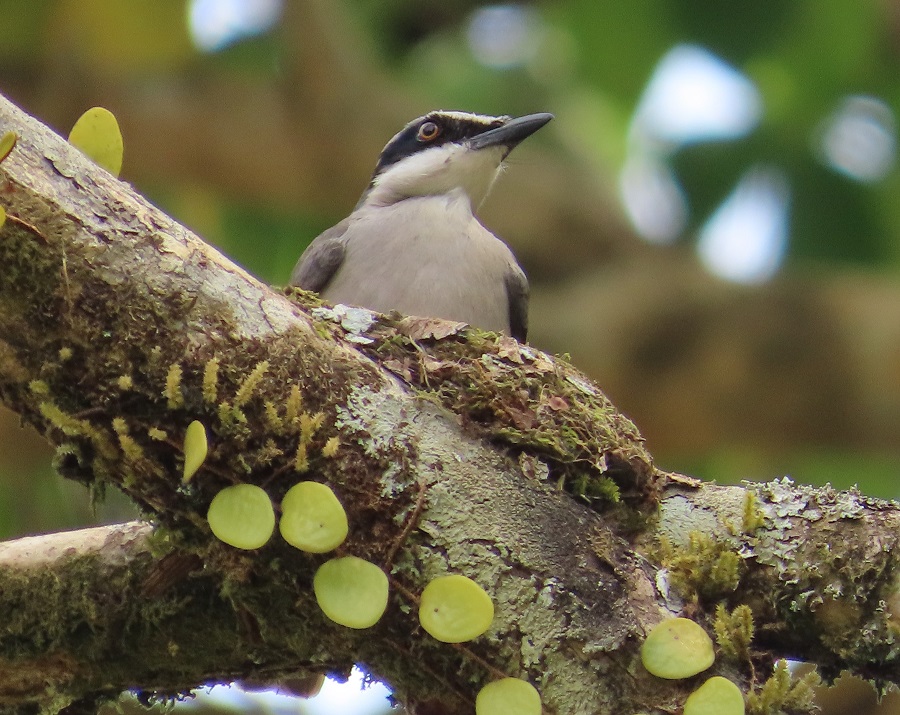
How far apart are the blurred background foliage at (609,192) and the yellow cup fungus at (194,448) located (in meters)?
4.76

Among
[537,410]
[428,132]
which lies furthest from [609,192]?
[537,410]

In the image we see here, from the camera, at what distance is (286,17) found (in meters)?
7.76

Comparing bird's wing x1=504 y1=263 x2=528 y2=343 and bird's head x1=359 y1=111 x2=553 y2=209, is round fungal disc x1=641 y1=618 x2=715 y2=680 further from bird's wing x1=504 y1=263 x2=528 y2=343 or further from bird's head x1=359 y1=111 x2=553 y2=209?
bird's head x1=359 y1=111 x2=553 y2=209

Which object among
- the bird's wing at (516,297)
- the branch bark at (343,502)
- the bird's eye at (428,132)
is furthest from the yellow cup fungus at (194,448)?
the bird's eye at (428,132)

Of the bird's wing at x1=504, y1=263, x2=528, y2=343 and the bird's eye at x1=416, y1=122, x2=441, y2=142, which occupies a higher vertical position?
the bird's eye at x1=416, y1=122, x2=441, y2=142

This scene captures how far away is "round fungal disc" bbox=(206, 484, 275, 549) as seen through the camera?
2.60 metres

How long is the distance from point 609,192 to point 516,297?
372 cm

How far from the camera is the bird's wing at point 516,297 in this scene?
546cm

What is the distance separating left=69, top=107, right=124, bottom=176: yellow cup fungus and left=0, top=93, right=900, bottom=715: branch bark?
30 centimetres

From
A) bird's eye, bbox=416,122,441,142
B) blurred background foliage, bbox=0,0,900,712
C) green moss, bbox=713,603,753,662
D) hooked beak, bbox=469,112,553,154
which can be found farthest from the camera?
blurred background foliage, bbox=0,0,900,712

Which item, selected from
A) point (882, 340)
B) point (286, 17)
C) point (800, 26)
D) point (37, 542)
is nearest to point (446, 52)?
point (286, 17)

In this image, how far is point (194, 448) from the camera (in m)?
2.59

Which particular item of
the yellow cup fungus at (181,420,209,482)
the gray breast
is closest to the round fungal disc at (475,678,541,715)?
the yellow cup fungus at (181,420,209,482)

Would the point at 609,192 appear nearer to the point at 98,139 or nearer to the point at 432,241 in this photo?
the point at 432,241
